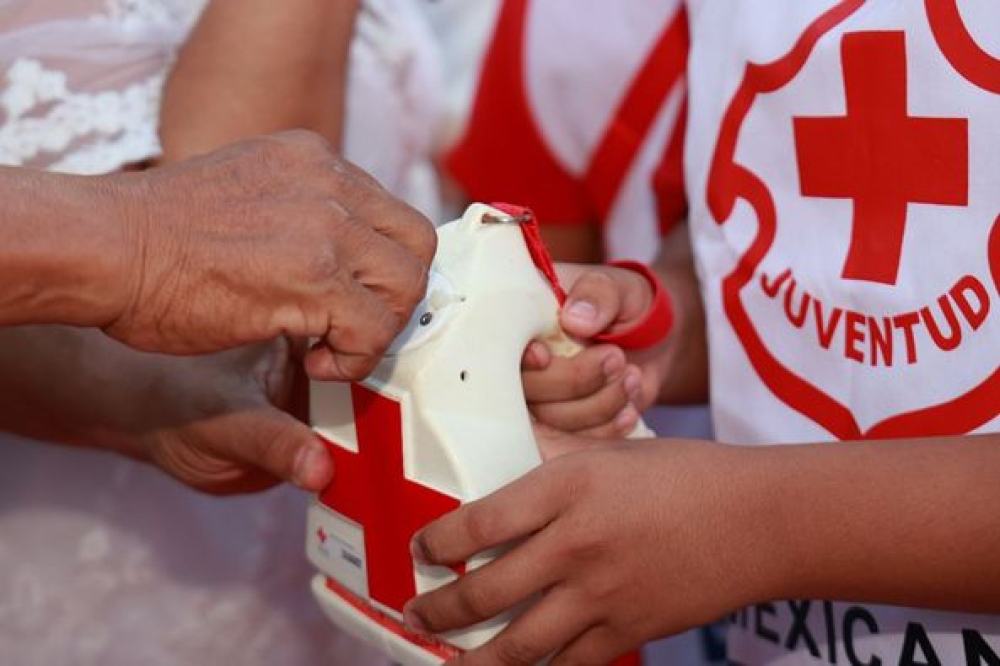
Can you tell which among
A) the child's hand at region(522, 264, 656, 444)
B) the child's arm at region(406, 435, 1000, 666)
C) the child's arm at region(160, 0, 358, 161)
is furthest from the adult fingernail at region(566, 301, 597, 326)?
the child's arm at region(160, 0, 358, 161)

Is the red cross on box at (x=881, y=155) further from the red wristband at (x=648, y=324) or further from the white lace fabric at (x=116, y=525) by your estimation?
the white lace fabric at (x=116, y=525)

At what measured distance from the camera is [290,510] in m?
1.14

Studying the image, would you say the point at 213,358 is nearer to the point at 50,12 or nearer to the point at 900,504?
the point at 50,12

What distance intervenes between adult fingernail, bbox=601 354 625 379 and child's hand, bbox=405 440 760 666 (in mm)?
131

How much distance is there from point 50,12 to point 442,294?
0.36 metres

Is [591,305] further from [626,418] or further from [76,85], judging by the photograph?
[76,85]

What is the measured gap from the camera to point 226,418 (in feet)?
3.03

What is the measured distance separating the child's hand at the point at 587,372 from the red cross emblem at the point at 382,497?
0.12 m

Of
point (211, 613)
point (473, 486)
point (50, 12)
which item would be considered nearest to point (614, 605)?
point (473, 486)

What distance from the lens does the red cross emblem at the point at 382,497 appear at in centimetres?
79

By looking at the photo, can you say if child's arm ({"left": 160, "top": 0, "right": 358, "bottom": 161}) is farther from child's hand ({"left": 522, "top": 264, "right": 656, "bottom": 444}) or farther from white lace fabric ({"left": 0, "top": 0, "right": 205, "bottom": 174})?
child's hand ({"left": 522, "top": 264, "right": 656, "bottom": 444})

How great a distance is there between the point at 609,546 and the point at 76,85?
486mm

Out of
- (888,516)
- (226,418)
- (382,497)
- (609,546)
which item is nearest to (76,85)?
(226,418)

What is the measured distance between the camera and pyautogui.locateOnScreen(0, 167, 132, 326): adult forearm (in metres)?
0.68
